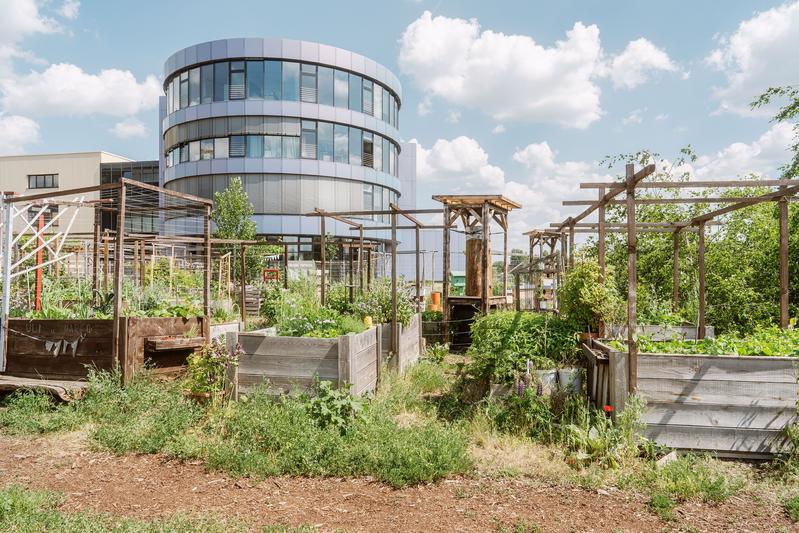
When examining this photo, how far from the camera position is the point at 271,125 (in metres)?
33.4

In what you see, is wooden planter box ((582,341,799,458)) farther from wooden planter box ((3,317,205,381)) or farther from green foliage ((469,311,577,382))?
wooden planter box ((3,317,205,381))

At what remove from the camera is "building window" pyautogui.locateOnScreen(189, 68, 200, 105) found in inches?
1336

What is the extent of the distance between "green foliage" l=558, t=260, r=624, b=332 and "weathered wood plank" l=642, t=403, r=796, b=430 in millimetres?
1697

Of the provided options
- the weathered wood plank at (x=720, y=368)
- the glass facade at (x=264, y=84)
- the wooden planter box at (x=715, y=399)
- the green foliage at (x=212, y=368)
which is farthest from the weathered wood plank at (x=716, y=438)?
the glass facade at (x=264, y=84)

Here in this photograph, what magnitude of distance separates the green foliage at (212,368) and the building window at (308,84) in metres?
29.4

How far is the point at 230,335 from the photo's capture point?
6.62 meters

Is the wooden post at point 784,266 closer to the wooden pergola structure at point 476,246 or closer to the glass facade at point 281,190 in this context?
the wooden pergola structure at point 476,246

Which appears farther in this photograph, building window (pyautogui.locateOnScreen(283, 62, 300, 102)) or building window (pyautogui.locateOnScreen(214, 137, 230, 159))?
building window (pyautogui.locateOnScreen(214, 137, 230, 159))

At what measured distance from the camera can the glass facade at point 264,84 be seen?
33.1 metres

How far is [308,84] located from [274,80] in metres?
2.06

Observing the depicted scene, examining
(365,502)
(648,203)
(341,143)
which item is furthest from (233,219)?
(365,502)

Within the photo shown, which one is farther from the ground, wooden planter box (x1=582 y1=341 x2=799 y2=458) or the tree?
the tree

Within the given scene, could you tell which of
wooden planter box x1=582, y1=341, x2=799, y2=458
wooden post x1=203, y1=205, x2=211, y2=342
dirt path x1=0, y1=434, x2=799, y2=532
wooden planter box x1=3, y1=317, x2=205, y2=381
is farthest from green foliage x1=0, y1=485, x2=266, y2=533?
wooden post x1=203, y1=205, x2=211, y2=342

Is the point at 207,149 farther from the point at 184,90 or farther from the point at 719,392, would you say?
the point at 719,392
